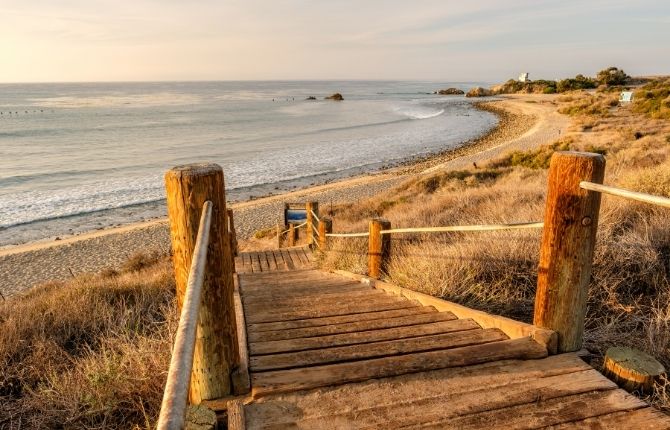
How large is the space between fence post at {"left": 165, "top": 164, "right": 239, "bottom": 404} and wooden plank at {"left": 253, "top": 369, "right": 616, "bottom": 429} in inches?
18.9

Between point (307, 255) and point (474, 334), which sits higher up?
point (474, 334)

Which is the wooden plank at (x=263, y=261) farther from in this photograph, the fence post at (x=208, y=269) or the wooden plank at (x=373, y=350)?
the fence post at (x=208, y=269)

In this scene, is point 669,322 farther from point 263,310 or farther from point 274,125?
point 274,125

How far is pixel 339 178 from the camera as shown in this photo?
26.5 metres

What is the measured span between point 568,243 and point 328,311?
2.02 metres

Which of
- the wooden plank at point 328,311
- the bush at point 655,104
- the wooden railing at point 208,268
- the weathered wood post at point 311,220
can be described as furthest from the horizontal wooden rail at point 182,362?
the bush at point 655,104

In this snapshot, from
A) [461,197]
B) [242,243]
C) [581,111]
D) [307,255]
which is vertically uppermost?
[581,111]

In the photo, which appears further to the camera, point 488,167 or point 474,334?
point 488,167

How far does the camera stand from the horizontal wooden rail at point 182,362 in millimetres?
968

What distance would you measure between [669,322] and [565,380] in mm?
1383

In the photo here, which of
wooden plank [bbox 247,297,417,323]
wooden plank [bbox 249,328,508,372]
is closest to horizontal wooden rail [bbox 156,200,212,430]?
wooden plank [bbox 249,328,508,372]

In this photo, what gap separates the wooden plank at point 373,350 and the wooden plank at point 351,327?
12.9 inches

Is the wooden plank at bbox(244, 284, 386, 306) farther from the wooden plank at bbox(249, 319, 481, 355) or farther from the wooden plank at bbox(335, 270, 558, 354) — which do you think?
the wooden plank at bbox(249, 319, 481, 355)

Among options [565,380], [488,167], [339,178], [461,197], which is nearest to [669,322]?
[565,380]
